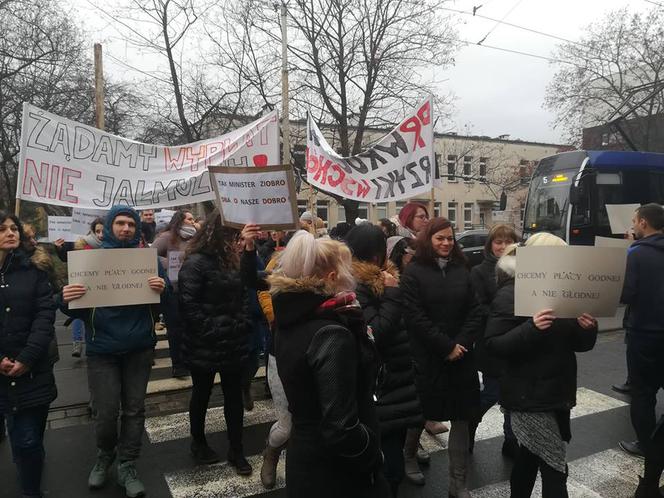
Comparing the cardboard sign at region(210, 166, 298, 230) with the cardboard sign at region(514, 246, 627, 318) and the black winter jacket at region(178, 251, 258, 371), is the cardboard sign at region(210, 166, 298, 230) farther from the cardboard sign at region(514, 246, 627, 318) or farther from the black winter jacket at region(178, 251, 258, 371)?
the cardboard sign at region(514, 246, 627, 318)

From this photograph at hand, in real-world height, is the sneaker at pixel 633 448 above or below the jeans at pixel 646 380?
below

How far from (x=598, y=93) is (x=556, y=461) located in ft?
93.4

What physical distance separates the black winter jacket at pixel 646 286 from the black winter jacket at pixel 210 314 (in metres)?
2.91

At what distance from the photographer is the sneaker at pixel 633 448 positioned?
3977mm

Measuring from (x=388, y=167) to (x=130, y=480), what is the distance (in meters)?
3.82

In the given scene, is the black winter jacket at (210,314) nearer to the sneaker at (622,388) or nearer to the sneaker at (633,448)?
the sneaker at (633,448)

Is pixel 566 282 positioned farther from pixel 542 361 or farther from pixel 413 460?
pixel 413 460

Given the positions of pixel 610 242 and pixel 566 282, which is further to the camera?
pixel 610 242

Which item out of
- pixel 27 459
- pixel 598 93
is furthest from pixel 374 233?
pixel 598 93

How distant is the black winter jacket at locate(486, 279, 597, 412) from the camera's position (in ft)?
8.36

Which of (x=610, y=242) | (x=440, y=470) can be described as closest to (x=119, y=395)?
(x=440, y=470)

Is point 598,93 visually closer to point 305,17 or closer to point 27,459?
point 305,17

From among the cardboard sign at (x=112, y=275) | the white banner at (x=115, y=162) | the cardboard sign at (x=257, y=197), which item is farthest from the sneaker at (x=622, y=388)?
the cardboard sign at (x=112, y=275)

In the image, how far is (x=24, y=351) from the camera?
Answer: 3.05m
